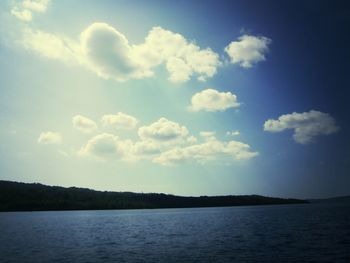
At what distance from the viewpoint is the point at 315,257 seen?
5509 centimetres

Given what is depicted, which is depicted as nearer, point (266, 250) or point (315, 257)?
point (315, 257)

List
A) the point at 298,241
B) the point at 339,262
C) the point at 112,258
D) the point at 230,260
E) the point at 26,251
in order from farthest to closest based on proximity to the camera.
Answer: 1. the point at 298,241
2. the point at 26,251
3. the point at 112,258
4. the point at 230,260
5. the point at 339,262

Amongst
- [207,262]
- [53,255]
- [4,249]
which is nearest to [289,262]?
[207,262]

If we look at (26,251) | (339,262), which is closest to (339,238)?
(339,262)

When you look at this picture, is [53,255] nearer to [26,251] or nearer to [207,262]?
[26,251]

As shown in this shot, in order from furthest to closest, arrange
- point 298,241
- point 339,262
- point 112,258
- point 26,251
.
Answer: point 298,241 < point 26,251 < point 112,258 < point 339,262

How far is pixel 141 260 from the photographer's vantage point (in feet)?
183

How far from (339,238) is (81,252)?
51.9 meters

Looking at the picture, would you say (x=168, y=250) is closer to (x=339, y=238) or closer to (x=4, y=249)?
(x=4, y=249)

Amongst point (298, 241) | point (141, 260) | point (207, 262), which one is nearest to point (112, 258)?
point (141, 260)

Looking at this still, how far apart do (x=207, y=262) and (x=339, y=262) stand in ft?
58.9

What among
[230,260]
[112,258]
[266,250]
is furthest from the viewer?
[266,250]

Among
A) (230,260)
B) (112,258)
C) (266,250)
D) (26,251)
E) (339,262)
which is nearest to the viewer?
(339,262)

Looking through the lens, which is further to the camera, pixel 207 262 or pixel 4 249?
pixel 4 249
